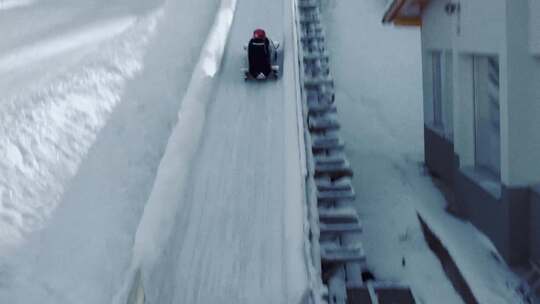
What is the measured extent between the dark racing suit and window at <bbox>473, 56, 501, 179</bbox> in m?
2.44

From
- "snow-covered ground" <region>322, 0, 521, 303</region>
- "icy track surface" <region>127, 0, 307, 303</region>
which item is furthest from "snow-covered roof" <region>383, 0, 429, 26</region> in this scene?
"icy track surface" <region>127, 0, 307, 303</region>

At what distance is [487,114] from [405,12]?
3.49 m

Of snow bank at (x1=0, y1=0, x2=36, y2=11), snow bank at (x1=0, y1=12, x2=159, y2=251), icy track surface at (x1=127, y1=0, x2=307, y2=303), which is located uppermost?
snow bank at (x1=0, y1=0, x2=36, y2=11)

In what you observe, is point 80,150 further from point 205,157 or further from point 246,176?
point 246,176

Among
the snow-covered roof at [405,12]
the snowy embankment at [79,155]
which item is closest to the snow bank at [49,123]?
the snowy embankment at [79,155]

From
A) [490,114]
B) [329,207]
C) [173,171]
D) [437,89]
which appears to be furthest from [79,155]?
[437,89]

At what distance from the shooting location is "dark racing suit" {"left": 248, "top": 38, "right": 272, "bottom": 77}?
8.01 metres

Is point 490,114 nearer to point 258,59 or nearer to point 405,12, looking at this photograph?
point 258,59

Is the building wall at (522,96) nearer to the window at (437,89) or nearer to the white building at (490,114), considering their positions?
the white building at (490,114)

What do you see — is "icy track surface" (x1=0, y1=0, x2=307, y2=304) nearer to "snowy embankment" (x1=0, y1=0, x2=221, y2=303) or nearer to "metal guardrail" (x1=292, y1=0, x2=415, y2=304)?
"snowy embankment" (x1=0, y1=0, x2=221, y2=303)

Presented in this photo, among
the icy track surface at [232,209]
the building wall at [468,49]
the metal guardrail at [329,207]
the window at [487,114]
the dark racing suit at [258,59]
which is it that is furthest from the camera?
the dark racing suit at [258,59]

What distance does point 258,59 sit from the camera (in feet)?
26.3

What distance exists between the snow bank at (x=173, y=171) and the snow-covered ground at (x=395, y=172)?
2270 mm

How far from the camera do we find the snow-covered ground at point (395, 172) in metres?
6.15
